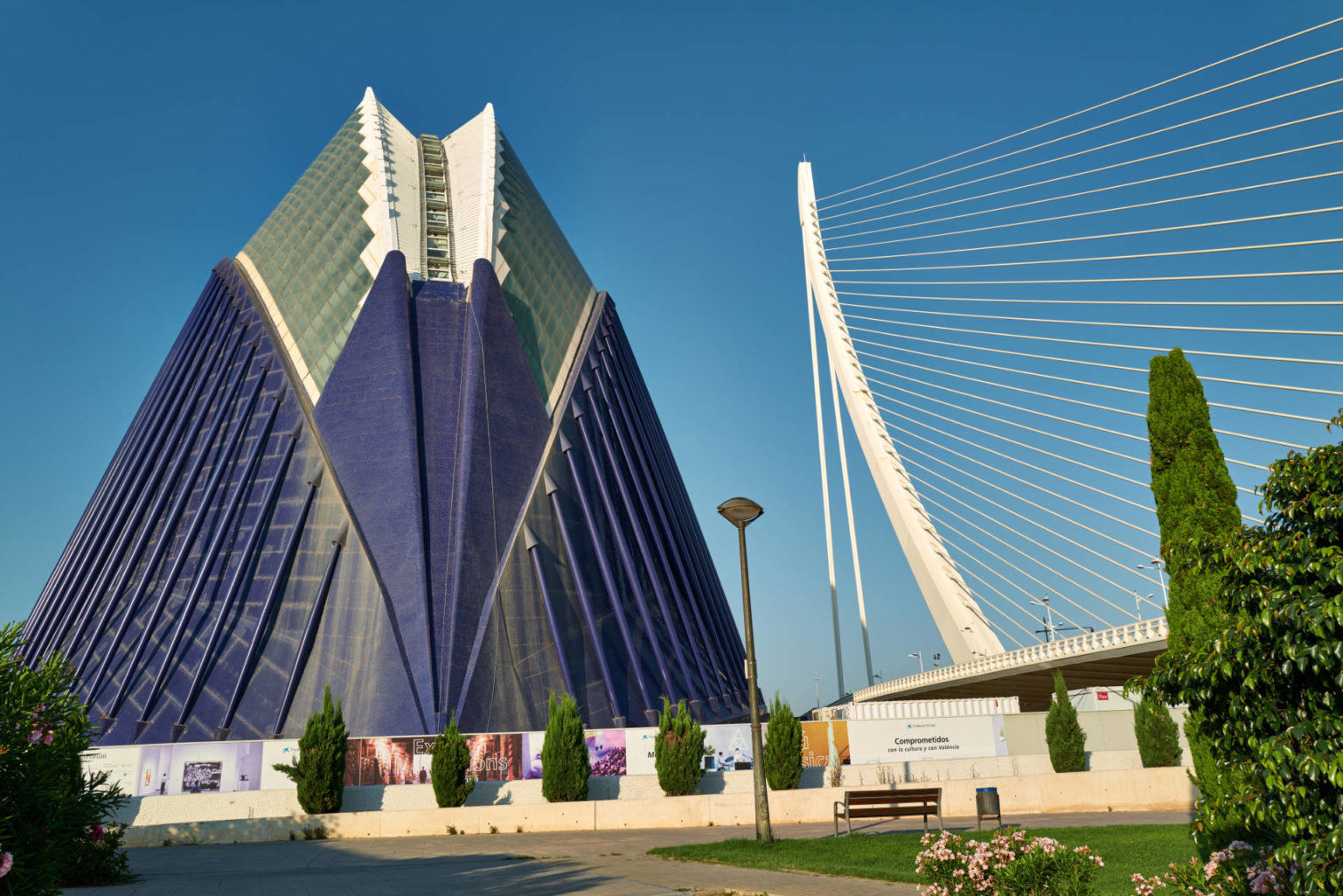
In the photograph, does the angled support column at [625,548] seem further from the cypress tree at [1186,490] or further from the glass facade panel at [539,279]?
the cypress tree at [1186,490]

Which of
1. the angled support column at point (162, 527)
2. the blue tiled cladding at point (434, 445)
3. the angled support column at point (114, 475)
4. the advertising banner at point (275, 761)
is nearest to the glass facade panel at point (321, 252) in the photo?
the blue tiled cladding at point (434, 445)

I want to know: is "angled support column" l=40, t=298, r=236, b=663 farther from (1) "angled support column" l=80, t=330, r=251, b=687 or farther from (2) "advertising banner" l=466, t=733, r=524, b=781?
(2) "advertising banner" l=466, t=733, r=524, b=781

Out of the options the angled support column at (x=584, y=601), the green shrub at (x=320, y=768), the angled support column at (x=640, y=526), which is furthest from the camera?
the angled support column at (x=640, y=526)

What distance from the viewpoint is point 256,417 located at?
107ft

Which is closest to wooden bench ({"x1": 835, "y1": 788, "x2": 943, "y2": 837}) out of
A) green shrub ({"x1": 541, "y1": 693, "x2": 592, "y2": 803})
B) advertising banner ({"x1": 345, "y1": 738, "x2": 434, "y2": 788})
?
green shrub ({"x1": 541, "y1": 693, "x2": 592, "y2": 803})

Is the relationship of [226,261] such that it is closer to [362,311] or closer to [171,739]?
[362,311]

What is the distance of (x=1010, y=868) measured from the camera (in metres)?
7.24

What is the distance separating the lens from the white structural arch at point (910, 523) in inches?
1255

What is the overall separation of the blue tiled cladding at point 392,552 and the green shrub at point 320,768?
22.7 ft

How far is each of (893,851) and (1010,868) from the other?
5.54m

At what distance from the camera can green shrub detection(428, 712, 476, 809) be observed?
60.3ft

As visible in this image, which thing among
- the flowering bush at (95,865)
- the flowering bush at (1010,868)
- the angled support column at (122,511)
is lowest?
the flowering bush at (95,865)

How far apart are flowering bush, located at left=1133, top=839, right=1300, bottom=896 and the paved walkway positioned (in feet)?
8.47

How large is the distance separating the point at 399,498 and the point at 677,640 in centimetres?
1028
